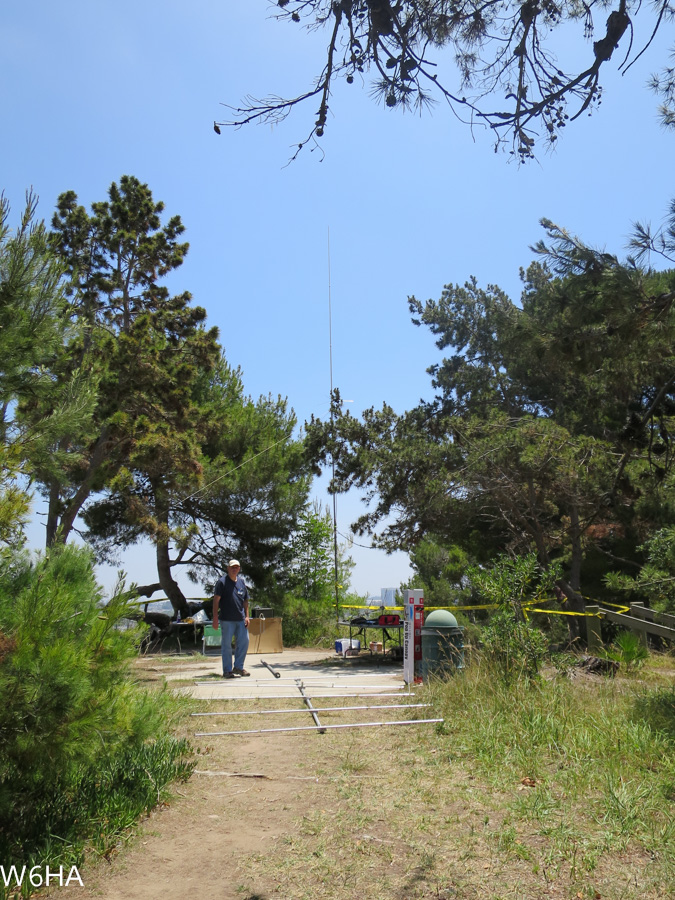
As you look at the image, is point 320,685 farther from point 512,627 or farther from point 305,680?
point 512,627

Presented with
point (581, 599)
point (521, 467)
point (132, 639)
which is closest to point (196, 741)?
point (132, 639)

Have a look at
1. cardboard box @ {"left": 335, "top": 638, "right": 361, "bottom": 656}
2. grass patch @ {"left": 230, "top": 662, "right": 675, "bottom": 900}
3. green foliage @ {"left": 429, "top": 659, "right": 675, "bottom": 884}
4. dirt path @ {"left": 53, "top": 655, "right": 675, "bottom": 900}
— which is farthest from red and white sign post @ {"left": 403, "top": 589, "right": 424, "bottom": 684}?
cardboard box @ {"left": 335, "top": 638, "right": 361, "bottom": 656}

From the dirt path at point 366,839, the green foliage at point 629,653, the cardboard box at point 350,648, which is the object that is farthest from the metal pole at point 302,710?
the cardboard box at point 350,648

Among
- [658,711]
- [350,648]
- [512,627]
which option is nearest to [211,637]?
[350,648]

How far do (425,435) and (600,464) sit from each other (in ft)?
23.2

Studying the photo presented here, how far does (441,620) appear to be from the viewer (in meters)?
8.01

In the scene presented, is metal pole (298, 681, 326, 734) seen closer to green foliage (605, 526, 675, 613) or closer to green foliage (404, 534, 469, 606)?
green foliage (605, 526, 675, 613)

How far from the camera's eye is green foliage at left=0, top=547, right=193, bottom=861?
9.92ft

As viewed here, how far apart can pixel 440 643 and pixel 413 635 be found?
0.42 m

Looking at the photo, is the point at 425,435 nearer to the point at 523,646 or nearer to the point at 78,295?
the point at 78,295

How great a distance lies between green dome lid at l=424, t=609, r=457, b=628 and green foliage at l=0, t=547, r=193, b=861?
4.36 meters

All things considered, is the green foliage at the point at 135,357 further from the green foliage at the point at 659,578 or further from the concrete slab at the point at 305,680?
the green foliage at the point at 659,578

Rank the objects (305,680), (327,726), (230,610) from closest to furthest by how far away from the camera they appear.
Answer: (327,726)
(230,610)
(305,680)

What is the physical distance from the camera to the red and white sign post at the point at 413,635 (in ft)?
26.5
